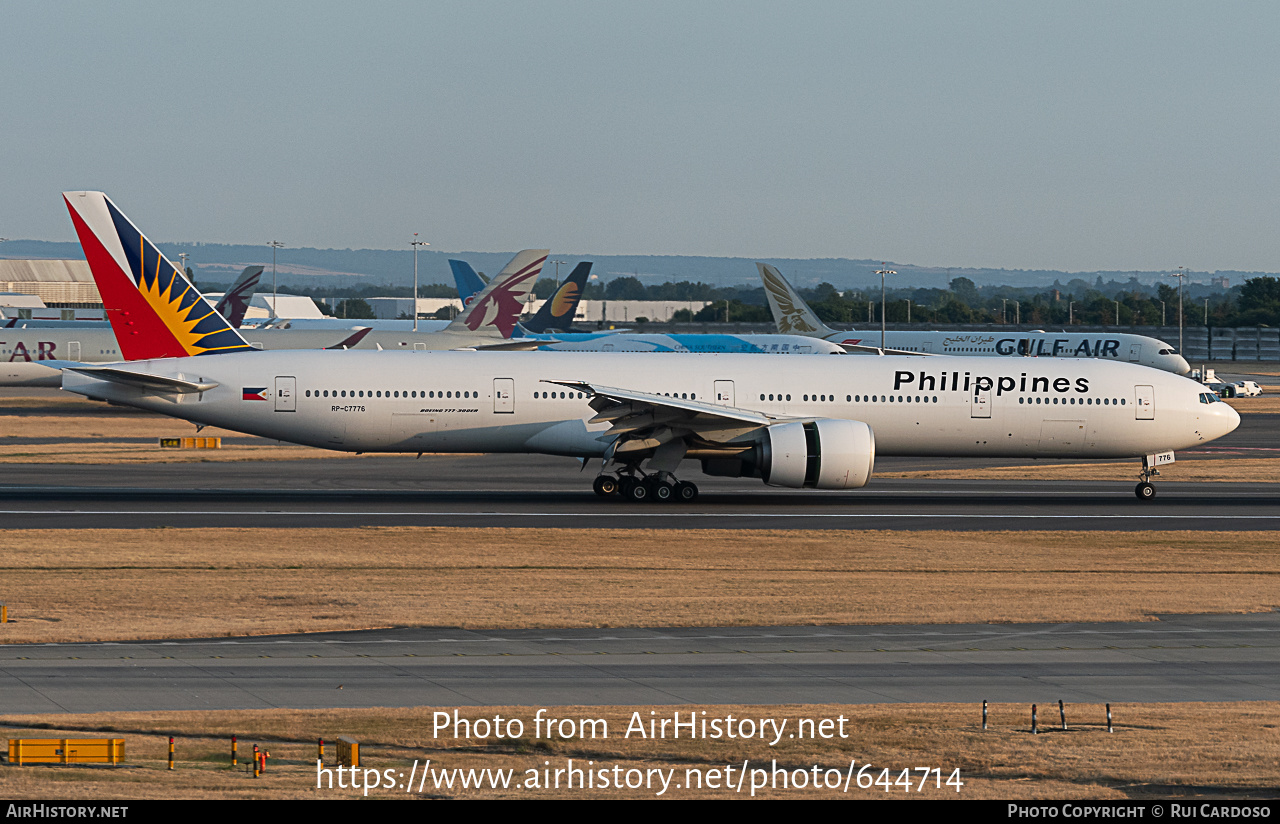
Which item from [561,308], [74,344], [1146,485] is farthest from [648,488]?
[561,308]

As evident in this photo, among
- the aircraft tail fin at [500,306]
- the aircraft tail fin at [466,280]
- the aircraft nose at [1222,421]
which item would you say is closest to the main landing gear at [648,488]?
the aircraft nose at [1222,421]

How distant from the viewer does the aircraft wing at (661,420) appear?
3472 cm

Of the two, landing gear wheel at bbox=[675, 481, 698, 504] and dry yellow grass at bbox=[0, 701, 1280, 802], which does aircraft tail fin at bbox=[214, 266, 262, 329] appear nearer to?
landing gear wheel at bbox=[675, 481, 698, 504]

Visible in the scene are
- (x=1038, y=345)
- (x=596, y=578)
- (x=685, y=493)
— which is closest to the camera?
(x=596, y=578)

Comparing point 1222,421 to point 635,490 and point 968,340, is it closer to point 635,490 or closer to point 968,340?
point 635,490

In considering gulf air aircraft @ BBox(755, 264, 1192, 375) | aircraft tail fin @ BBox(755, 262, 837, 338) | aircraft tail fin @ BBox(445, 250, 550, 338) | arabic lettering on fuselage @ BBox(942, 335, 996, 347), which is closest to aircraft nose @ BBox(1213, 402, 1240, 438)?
aircraft tail fin @ BBox(445, 250, 550, 338)

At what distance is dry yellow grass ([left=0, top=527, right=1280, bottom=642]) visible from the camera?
2133 centimetres

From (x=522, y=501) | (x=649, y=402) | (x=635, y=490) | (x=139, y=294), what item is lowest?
(x=522, y=501)

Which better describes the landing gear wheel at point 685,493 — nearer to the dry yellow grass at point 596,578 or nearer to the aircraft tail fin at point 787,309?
the dry yellow grass at point 596,578

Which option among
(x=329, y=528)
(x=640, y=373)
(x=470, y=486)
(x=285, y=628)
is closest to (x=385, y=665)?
(x=285, y=628)

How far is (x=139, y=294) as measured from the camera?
38.3 metres

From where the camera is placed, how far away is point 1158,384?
3938cm

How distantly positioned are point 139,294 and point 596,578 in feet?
64.6

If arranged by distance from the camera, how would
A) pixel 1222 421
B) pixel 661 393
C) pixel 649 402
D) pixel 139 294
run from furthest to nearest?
pixel 1222 421 → pixel 139 294 → pixel 661 393 → pixel 649 402
